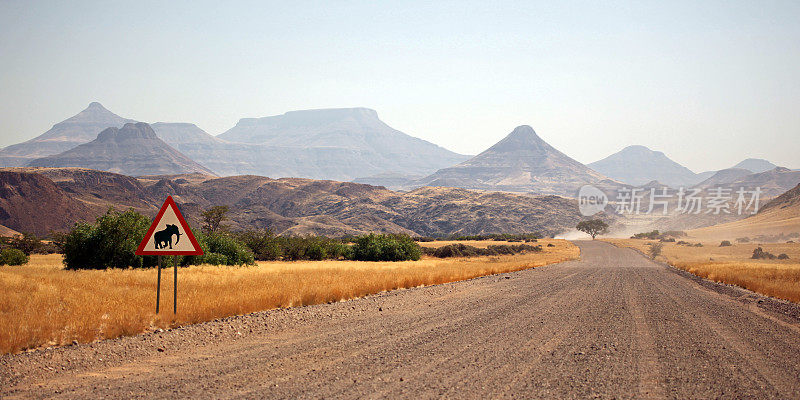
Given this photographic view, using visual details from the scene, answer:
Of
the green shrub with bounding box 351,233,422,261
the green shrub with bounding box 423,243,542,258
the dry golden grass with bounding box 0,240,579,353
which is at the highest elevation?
the dry golden grass with bounding box 0,240,579,353

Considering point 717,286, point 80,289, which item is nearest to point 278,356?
point 80,289

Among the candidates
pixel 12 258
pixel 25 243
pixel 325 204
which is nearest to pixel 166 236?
pixel 12 258

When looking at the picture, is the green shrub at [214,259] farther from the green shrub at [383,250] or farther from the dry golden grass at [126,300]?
the green shrub at [383,250]

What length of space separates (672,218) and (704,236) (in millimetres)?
79395

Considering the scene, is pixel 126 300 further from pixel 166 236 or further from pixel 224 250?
pixel 224 250

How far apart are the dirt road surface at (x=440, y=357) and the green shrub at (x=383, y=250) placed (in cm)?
3033

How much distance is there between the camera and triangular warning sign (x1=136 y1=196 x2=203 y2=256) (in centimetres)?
1086

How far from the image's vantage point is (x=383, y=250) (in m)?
44.9

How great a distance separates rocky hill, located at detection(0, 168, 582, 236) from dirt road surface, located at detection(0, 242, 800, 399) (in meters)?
99.4

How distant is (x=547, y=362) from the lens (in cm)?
789

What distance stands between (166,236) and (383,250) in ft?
112

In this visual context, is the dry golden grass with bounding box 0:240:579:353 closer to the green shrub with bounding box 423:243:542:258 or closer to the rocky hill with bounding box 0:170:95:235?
the green shrub with bounding box 423:243:542:258

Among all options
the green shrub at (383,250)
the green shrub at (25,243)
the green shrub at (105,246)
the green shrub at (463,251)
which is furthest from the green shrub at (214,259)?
the green shrub at (463,251)

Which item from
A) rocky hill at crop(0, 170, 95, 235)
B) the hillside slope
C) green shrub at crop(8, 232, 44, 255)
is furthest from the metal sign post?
the hillside slope
